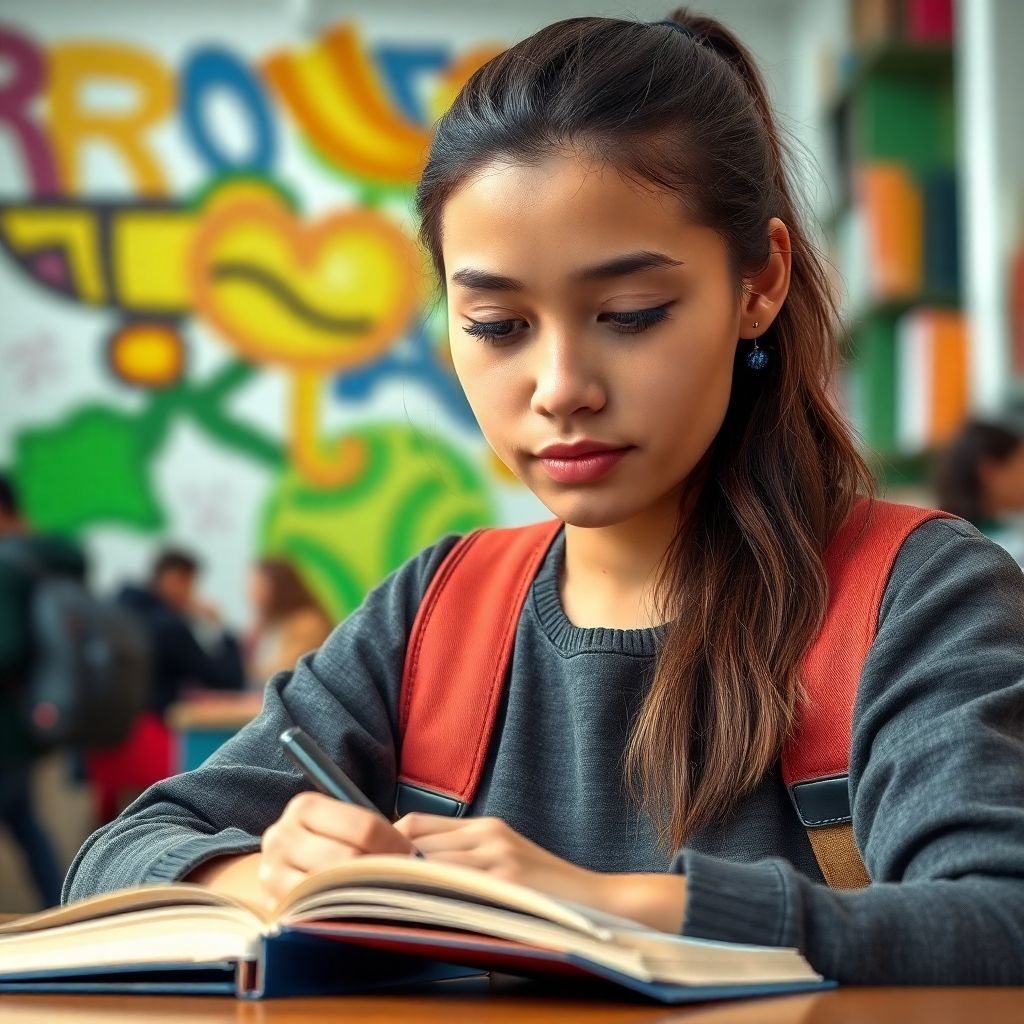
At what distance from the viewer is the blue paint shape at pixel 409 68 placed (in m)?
6.61

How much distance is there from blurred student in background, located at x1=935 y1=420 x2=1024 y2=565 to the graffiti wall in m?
2.83

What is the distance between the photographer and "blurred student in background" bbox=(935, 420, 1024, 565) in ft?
11.6

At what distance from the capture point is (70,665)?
4.11 meters

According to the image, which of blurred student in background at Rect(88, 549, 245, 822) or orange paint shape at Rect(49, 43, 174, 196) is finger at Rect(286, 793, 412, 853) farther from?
orange paint shape at Rect(49, 43, 174, 196)

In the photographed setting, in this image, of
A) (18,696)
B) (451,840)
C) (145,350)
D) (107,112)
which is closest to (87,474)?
(145,350)

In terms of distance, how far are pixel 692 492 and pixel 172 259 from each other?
5514 millimetres

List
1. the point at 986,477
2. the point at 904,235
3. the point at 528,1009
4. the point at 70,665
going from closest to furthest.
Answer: the point at 528,1009
the point at 986,477
the point at 70,665
the point at 904,235

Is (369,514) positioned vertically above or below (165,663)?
above

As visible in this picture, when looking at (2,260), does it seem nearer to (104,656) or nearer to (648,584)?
(104,656)

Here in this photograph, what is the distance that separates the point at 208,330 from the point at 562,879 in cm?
584

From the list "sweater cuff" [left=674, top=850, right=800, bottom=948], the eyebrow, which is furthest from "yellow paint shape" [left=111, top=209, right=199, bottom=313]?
"sweater cuff" [left=674, top=850, right=800, bottom=948]

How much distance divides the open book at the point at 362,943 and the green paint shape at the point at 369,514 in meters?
5.50

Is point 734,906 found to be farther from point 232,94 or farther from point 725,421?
point 232,94

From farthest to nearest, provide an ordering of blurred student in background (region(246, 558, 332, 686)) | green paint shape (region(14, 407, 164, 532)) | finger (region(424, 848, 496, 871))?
green paint shape (region(14, 407, 164, 532))
blurred student in background (region(246, 558, 332, 686))
finger (region(424, 848, 496, 871))
